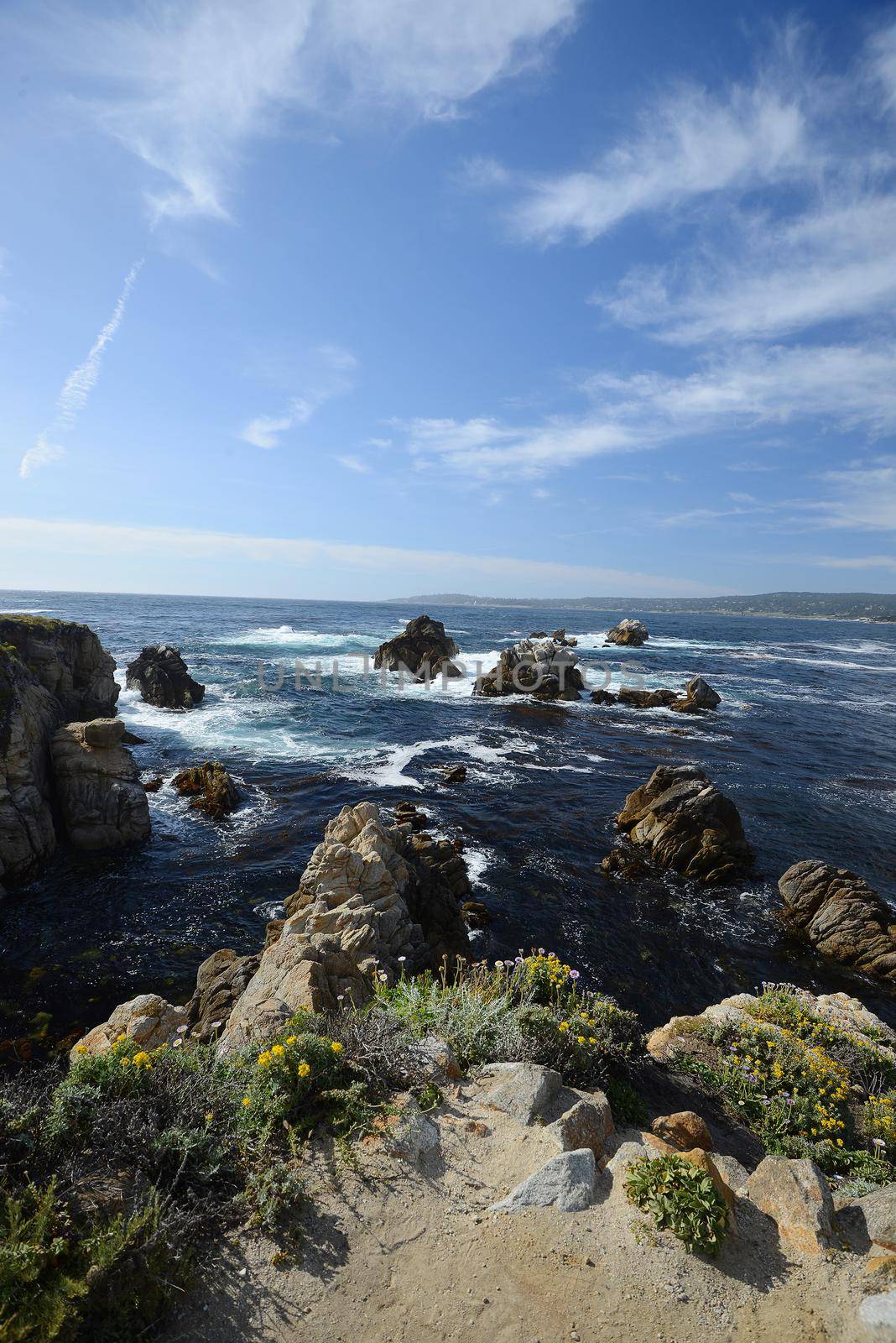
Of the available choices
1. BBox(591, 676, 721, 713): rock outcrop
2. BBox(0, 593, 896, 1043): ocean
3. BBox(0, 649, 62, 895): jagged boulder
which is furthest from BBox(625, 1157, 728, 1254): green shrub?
BBox(591, 676, 721, 713): rock outcrop

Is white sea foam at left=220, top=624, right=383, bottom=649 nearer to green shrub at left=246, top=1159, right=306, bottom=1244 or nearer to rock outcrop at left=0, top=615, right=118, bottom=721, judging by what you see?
rock outcrop at left=0, top=615, right=118, bottom=721

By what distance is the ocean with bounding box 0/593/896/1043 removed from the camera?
517 inches

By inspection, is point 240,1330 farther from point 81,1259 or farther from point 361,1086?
point 361,1086

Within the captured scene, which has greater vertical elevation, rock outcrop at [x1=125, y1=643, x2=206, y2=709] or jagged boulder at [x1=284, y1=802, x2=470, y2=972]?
rock outcrop at [x1=125, y1=643, x2=206, y2=709]

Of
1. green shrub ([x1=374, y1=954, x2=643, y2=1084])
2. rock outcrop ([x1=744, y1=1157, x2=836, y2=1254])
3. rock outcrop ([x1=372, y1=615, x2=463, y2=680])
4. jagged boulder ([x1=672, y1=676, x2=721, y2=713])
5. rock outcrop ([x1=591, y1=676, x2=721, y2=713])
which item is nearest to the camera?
rock outcrop ([x1=744, y1=1157, x2=836, y2=1254])

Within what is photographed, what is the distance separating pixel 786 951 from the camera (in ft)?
47.2

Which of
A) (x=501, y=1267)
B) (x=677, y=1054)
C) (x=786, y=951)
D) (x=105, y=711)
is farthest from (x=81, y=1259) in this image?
(x=105, y=711)

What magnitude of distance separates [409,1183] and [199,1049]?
10.2 feet

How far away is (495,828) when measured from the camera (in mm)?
20688

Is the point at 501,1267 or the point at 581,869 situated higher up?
the point at 501,1267

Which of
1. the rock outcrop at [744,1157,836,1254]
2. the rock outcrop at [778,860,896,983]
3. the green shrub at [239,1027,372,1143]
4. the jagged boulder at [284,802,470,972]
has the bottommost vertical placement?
the rock outcrop at [778,860,896,983]

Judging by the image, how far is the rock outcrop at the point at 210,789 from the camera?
20516 millimetres

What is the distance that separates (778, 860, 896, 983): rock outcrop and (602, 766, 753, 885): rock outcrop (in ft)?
6.61

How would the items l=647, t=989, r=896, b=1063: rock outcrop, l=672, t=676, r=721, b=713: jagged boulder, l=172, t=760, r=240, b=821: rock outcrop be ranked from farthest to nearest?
l=672, t=676, r=721, b=713: jagged boulder
l=172, t=760, r=240, b=821: rock outcrop
l=647, t=989, r=896, b=1063: rock outcrop
